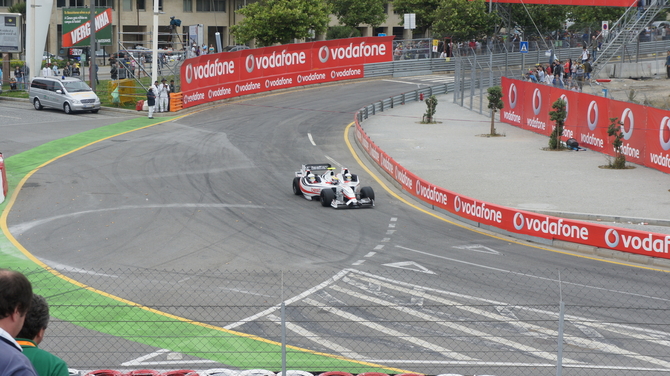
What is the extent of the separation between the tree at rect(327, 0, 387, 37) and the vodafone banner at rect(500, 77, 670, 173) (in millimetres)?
Result: 39081

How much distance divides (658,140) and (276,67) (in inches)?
1099

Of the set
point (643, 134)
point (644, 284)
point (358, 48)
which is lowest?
point (644, 284)

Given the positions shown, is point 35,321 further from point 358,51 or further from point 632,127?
point 358,51

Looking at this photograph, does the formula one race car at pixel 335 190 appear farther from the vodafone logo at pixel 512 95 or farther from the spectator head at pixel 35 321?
the vodafone logo at pixel 512 95

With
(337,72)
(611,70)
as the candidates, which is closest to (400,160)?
(337,72)

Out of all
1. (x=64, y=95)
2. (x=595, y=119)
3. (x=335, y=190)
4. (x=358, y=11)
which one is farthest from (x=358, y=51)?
(x=335, y=190)

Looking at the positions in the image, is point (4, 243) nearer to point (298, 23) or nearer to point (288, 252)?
point (288, 252)

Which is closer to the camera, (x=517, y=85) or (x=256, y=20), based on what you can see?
(x=517, y=85)

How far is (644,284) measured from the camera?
1516 cm

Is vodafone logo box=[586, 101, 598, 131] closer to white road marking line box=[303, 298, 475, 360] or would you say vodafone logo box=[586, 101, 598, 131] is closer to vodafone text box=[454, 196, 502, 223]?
vodafone text box=[454, 196, 502, 223]

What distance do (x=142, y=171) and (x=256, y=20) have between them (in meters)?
34.8

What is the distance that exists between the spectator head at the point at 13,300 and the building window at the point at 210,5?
259 ft

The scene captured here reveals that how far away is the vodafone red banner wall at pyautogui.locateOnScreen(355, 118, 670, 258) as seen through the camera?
55.8 ft

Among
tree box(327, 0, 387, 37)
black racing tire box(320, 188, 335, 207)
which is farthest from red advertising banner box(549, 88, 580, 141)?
tree box(327, 0, 387, 37)
